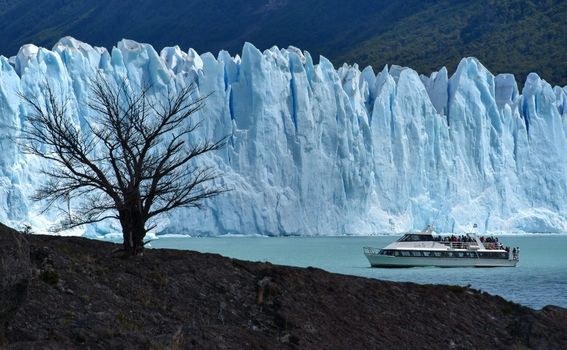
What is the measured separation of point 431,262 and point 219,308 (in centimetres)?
3265

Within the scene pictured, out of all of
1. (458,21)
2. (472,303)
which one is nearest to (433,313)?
(472,303)

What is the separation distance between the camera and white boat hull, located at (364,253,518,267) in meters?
43.9

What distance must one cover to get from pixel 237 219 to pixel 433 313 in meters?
44.8

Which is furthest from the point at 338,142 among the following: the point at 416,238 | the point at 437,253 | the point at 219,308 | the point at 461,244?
the point at 219,308

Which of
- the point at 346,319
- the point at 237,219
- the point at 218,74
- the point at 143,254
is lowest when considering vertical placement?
the point at 346,319

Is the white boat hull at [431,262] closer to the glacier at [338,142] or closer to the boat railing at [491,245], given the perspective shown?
the boat railing at [491,245]

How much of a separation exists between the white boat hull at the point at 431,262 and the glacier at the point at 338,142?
15.3 metres

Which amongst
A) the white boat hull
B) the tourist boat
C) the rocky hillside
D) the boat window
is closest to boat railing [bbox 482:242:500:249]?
the tourist boat

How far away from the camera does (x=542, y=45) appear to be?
110 m

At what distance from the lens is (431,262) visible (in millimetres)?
44531

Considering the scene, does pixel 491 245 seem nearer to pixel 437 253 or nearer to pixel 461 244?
pixel 461 244

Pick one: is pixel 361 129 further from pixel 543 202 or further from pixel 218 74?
pixel 543 202

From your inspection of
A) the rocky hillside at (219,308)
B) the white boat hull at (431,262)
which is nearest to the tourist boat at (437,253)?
the white boat hull at (431,262)

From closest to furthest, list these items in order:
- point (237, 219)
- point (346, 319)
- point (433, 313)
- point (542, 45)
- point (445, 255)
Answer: point (346, 319)
point (433, 313)
point (445, 255)
point (237, 219)
point (542, 45)
